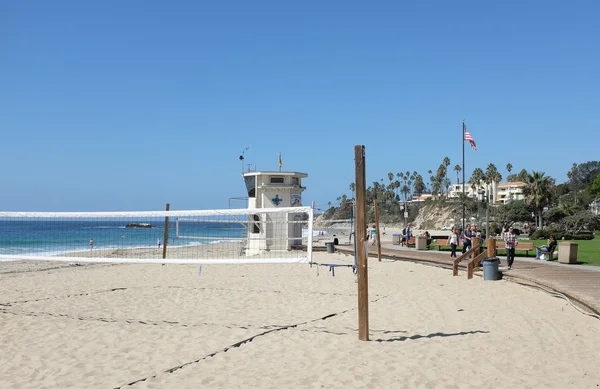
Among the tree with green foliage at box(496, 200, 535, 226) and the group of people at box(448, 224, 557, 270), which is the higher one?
the tree with green foliage at box(496, 200, 535, 226)

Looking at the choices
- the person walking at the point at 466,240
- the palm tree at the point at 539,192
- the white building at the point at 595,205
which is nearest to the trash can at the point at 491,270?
the person walking at the point at 466,240

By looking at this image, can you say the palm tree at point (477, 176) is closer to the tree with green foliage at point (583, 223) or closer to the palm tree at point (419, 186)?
the palm tree at point (419, 186)

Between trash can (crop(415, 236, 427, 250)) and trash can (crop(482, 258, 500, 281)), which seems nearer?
trash can (crop(482, 258, 500, 281))

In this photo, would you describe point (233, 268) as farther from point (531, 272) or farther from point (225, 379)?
point (225, 379)

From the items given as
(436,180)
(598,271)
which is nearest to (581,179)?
(436,180)

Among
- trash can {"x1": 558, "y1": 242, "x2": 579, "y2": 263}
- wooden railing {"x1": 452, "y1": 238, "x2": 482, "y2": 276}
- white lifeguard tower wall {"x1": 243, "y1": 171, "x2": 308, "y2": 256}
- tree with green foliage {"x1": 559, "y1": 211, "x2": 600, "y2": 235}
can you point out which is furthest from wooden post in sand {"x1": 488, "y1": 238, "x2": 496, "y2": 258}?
tree with green foliage {"x1": 559, "y1": 211, "x2": 600, "y2": 235}

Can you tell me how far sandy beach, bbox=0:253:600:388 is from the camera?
612cm

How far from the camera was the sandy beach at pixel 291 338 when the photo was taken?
6117mm

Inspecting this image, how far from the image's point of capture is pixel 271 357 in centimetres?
698

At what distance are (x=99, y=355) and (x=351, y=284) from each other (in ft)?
27.4

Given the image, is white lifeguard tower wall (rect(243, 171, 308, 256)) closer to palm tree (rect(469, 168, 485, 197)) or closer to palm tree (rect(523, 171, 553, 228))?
palm tree (rect(523, 171, 553, 228))

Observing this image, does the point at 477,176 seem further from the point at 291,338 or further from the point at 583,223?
the point at 291,338

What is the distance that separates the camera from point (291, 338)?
8000mm

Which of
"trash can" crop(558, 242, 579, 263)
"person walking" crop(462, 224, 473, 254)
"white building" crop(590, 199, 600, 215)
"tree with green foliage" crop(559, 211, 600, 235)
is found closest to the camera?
"trash can" crop(558, 242, 579, 263)
